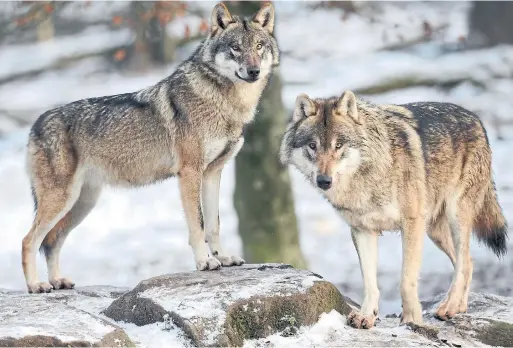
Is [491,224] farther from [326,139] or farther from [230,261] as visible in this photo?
[230,261]

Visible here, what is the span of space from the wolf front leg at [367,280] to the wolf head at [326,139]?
0.50 m

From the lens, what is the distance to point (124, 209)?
12211 mm

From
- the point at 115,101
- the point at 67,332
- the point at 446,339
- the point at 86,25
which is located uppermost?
the point at 86,25

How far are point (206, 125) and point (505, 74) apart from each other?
11.0 metres

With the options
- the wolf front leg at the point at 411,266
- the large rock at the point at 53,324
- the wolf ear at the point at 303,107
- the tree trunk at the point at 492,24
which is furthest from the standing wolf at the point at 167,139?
the tree trunk at the point at 492,24

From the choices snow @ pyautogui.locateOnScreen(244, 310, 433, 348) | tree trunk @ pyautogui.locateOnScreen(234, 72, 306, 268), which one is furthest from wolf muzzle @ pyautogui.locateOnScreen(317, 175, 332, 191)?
tree trunk @ pyautogui.locateOnScreen(234, 72, 306, 268)

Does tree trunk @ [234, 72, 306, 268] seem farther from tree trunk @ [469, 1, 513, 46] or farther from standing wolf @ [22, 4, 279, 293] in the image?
tree trunk @ [469, 1, 513, 46]

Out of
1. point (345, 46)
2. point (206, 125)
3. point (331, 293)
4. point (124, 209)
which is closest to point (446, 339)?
point (331, 293)

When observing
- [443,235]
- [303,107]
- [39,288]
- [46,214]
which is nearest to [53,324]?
[39,288]

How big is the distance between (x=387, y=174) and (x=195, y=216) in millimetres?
1460

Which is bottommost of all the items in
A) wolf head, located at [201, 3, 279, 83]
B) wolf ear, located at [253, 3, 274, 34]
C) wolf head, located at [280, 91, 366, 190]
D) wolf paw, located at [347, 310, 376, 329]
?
wolf paw, located at [347, 310, 376, 329]

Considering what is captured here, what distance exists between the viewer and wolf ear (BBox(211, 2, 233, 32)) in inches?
264

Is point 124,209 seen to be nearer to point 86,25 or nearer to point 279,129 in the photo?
point 279,129

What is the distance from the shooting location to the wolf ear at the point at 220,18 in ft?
22.0
